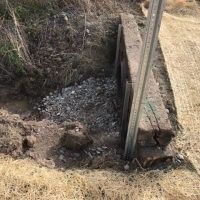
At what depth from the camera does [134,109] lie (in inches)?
119

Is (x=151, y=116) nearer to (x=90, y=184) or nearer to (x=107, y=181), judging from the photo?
(x=107, y=181)

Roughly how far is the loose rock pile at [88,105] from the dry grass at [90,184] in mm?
1200

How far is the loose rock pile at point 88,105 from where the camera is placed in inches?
177

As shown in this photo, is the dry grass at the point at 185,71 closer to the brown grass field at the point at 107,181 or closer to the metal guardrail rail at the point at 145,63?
the brown grass field at the point at 107,181

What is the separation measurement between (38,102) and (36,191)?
2050 mm

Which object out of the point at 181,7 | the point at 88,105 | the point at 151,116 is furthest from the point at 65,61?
the point at 181,7

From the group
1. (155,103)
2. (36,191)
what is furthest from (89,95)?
(36,191)

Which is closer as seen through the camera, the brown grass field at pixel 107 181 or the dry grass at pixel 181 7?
the brown grass field at pixel 107 181

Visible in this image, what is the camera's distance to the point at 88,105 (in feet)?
15.6

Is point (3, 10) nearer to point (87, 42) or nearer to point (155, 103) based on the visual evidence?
point (87, 42)

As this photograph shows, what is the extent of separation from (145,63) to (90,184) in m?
1.22

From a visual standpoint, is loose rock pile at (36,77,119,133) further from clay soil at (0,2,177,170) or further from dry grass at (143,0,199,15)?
dry grass at (143,0,199,15)

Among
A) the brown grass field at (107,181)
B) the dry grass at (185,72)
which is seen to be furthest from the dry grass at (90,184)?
the dry grass at (185,72)

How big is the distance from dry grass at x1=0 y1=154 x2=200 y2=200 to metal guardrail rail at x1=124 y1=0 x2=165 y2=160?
368mm
